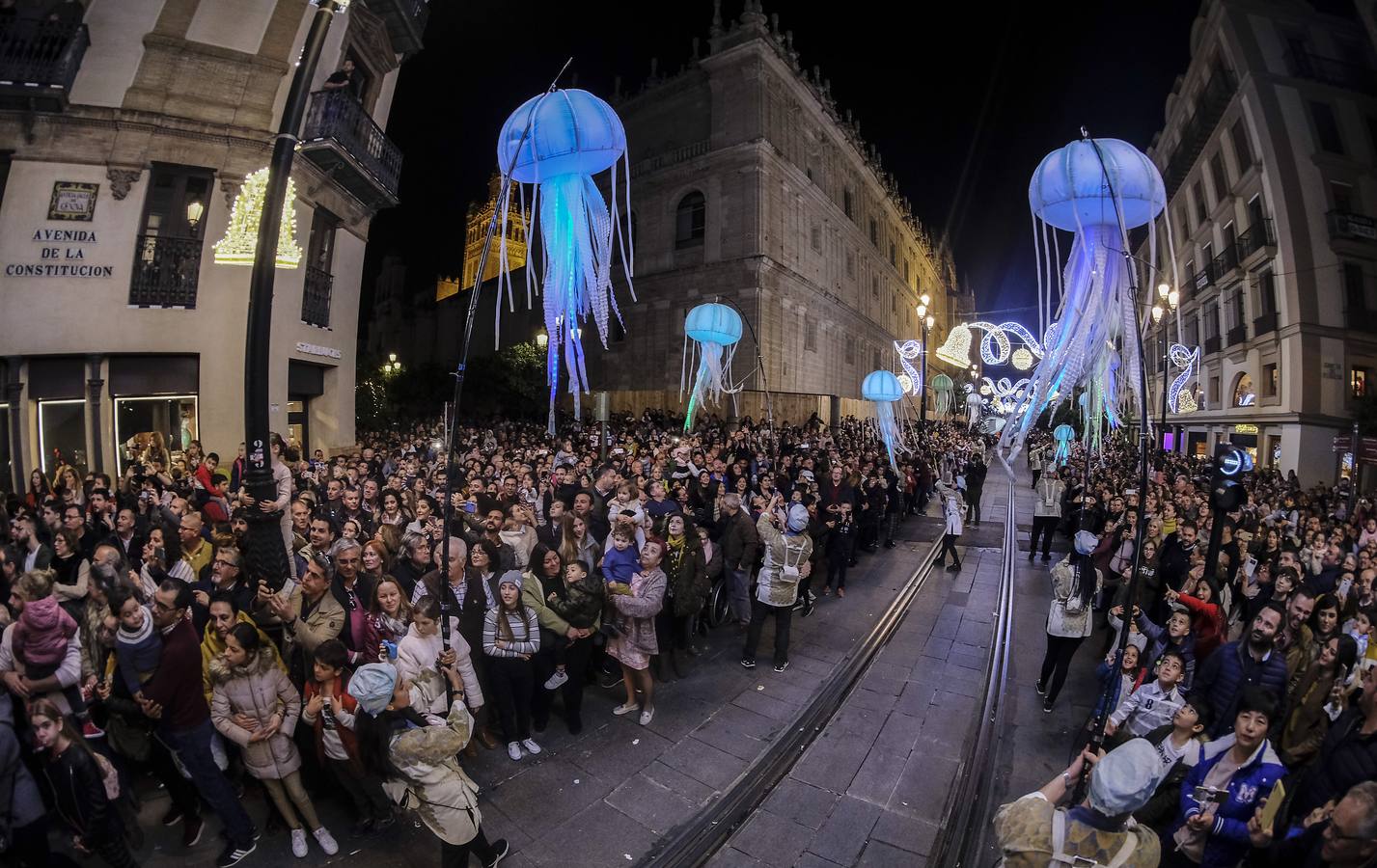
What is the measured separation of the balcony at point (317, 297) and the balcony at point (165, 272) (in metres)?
2.13

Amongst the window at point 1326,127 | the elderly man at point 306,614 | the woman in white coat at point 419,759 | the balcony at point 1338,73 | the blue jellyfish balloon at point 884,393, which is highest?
the balcony at point 1338,73

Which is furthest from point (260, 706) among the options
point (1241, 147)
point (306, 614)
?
point (1241, 147)

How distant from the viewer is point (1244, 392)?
82.2ft

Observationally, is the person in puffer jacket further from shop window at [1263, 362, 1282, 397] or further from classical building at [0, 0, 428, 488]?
shop window at [1263, 362, 1282, 397]

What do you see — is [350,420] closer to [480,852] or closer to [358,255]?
[358,255]

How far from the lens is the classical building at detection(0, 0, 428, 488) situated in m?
10.1

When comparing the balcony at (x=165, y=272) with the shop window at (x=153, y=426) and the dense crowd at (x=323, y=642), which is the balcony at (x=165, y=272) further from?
the dense crowd at (x=323, y=642)

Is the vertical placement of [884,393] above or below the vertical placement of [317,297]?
below

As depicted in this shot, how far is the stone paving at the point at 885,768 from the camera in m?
4.00

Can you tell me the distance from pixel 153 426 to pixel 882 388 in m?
16.9

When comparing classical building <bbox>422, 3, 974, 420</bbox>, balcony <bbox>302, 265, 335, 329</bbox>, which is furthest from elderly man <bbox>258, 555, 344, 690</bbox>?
classical building <bbox>422, 3, 974, 420</bbox>

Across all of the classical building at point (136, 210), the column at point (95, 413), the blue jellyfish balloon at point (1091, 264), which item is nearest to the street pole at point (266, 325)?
the blue jellyfish balloon at point (1091, 264)

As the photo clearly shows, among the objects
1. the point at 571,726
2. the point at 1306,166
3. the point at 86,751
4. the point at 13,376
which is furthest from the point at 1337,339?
the point at 13,376

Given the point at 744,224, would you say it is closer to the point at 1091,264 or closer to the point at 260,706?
the point at 1091,264
